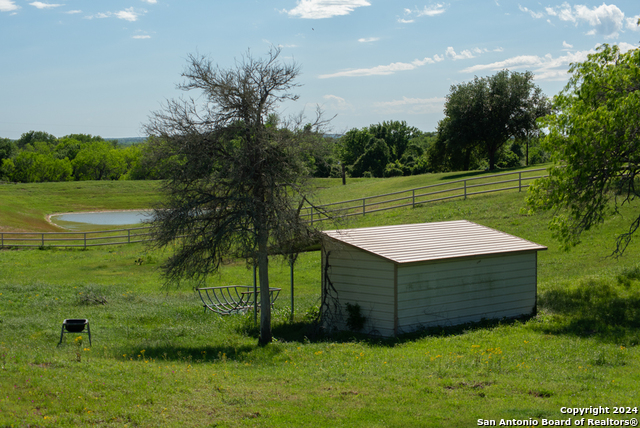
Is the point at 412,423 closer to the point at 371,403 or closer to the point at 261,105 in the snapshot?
the point at 371,403

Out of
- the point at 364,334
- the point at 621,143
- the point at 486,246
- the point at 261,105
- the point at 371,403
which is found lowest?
the point at 364,334

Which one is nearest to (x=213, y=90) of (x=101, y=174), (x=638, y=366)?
(x=638, y=366)

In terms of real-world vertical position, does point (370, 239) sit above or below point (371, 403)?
above

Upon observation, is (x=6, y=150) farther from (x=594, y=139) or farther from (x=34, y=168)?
(x=594, y=139)

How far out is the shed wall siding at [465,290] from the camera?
13.1 metres

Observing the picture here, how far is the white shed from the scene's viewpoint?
13031 millimetres

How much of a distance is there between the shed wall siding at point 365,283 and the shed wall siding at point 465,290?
334mm

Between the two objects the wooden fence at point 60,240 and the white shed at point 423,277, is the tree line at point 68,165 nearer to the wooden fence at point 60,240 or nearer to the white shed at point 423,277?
the wooden fence at point 60,240

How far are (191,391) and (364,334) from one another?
6520 millimetres

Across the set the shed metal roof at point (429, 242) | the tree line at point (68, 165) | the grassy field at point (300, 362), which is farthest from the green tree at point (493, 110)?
the tree line at point (68, 165)

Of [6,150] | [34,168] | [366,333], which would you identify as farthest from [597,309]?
[6,150]

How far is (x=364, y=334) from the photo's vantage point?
43.8 feet

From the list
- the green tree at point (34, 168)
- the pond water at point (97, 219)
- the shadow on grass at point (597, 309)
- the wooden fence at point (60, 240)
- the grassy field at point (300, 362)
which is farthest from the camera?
the green tree at point (34, 168)

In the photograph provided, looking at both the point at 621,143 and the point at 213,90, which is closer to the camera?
the point at 213,90
